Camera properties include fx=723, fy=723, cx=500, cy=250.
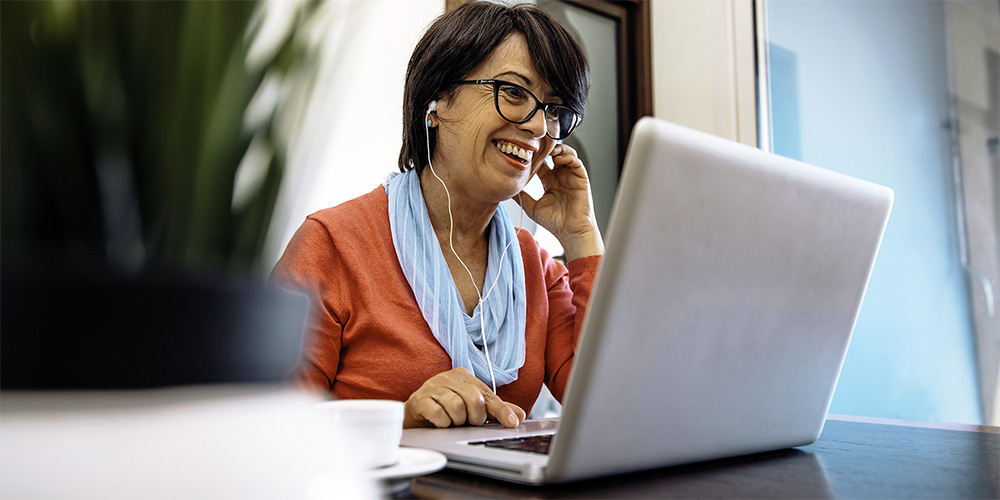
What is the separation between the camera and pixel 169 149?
28cm

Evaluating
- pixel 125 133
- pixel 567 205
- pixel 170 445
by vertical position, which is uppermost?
pixel 567 205

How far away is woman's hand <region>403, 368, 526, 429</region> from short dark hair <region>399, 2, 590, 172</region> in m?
0.67

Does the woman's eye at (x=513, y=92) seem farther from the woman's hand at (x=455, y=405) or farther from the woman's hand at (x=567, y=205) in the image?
the woman's hand at (x=455, y=405)

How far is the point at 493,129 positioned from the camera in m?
1.40

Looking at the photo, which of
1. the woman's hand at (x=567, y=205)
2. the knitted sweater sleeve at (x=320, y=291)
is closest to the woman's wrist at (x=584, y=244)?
the woman's hand at (x=567, y=205)

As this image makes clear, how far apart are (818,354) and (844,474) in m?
0.14

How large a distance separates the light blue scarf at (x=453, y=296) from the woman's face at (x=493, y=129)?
0.41ft

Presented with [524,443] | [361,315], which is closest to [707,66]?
[361,315]

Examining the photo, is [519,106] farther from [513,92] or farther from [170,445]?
[170,445]

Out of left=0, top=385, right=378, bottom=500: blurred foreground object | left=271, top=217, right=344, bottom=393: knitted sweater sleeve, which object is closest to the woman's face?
left=271, top=217, right=344, bottom=393: knitted sweater sleeve

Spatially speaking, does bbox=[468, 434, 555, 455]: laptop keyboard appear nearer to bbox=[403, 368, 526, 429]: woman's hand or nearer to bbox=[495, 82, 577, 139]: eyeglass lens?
bbox=[403, 368, 526, 429]: woman's hand

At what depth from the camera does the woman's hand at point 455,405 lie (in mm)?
920

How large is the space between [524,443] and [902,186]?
2.12m

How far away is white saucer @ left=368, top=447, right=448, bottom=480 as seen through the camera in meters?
0.49
